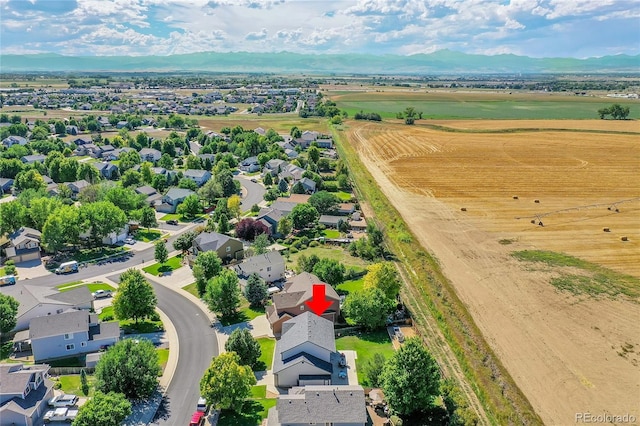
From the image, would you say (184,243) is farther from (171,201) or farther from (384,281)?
(384,281)

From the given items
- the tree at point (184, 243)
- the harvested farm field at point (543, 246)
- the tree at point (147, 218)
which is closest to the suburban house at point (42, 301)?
the tree at point (184, 243)

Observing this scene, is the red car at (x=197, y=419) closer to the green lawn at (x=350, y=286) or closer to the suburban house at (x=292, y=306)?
the suburban house at (x=292, y=306)

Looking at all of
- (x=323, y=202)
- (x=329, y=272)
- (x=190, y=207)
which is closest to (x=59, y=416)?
(x=329, y=272)

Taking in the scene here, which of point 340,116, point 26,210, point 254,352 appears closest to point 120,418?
point 254,352

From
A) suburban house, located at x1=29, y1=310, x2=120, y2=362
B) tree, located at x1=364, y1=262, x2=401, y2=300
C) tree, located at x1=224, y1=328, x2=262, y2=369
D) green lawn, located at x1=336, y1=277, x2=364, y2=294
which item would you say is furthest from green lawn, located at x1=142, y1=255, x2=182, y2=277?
tree, located at x1=364, y1=262, x2=401, y2=300

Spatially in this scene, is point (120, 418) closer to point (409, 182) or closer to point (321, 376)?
point (321, 376)
